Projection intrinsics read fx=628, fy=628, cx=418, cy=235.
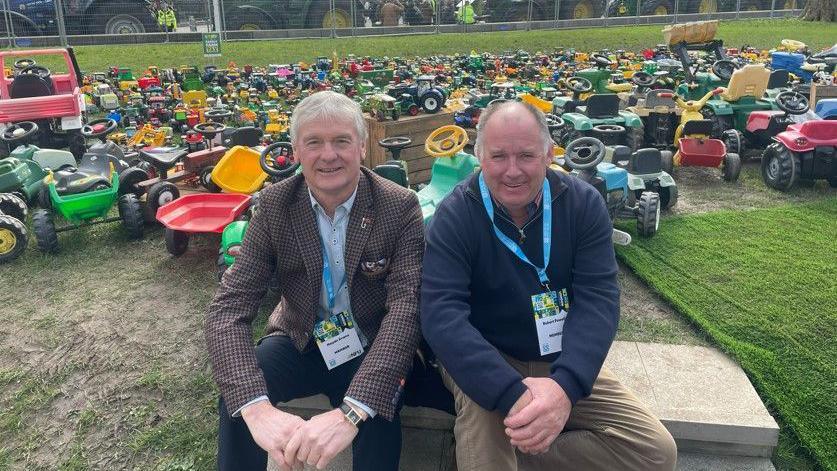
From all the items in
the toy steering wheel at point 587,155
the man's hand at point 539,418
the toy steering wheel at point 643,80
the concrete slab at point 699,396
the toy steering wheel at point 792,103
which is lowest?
the concrete slab at point 699,396

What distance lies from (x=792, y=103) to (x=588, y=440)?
5.06 m

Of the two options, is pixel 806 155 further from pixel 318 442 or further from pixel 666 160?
pixel 318 442

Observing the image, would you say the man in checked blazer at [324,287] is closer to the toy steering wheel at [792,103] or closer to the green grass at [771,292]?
the green grass at [771,292]

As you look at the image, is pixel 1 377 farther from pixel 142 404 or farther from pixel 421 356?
pixel 421 356

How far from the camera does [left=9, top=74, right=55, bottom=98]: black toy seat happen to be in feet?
22.4

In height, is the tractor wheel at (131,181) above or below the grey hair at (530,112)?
below

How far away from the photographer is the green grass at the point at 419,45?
13.3m

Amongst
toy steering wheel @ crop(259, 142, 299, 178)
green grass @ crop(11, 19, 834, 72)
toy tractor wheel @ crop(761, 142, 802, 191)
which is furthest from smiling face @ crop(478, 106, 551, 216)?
green grass @ crop(11, 19, 834, 72)

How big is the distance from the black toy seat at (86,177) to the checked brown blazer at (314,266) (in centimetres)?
287

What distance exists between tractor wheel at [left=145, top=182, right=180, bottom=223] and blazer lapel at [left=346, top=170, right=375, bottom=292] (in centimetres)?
292

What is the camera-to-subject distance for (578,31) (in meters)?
17.3

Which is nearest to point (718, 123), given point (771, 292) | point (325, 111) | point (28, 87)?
point (771, 292)

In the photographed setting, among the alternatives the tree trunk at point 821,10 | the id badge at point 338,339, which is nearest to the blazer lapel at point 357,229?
the id badge at point 338,339

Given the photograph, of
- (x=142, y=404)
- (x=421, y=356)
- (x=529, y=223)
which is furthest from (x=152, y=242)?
(x=529, y=223)
